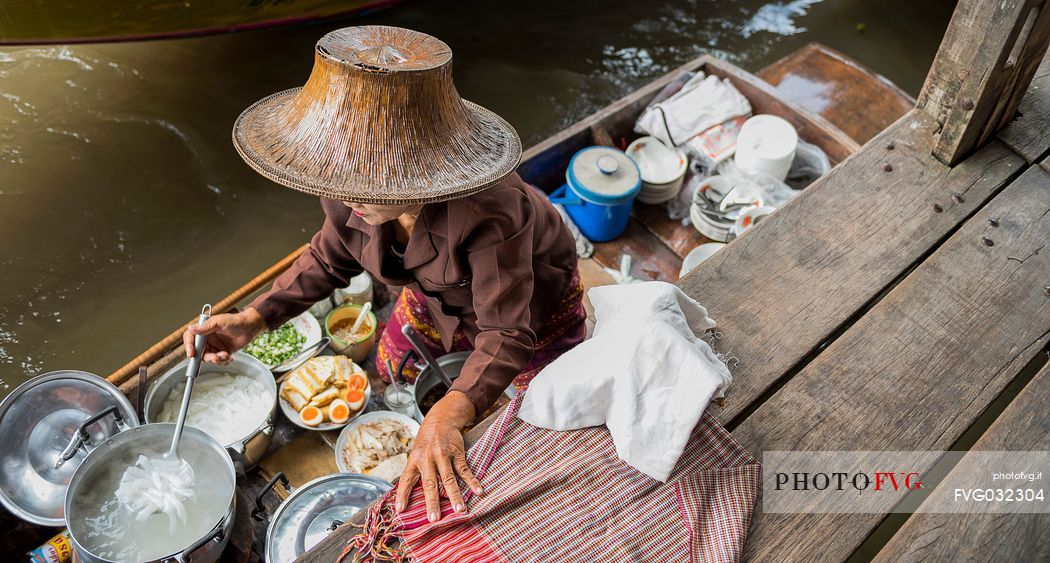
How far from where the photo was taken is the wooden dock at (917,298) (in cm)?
196

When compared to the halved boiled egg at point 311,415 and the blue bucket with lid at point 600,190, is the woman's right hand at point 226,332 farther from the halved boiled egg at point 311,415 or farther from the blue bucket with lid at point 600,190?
the blue bucket with lid at point 600,190

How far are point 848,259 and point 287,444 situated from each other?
8.35ft

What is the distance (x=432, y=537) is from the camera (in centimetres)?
186

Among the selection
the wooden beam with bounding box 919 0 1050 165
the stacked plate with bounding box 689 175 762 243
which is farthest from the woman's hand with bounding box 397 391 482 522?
the stacked plate with bounding box 689 175 762 243

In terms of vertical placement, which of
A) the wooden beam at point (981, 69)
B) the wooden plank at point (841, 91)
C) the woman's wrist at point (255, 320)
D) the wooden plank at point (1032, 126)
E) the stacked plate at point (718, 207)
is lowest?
the stacked plate at point (718, 207)

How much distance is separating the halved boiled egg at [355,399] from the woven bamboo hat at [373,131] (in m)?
1.64

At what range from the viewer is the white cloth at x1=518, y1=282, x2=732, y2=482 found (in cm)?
191

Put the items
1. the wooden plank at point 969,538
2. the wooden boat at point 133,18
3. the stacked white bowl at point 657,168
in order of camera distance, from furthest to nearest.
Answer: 1. the wooden boat at point 133,18
2. the stacked white bowl at point 657,168
3. the wooden plank at point 969,538

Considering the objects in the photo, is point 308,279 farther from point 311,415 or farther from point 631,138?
point 631,138

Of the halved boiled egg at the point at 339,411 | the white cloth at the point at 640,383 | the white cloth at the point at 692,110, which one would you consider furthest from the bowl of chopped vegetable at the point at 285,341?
the white cloth at the point at 692,110

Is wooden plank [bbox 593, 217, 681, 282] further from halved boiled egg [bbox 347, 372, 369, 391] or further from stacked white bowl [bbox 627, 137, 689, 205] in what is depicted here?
halved boiled egg [bbox 347, 372, 369, 391]

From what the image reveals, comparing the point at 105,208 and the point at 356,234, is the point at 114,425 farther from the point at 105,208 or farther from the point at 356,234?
the point at 105,208

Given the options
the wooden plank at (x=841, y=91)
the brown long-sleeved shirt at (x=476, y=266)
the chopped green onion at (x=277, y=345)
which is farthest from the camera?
the wooden plank at (x=841, y=91)

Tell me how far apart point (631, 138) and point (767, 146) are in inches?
34.7
